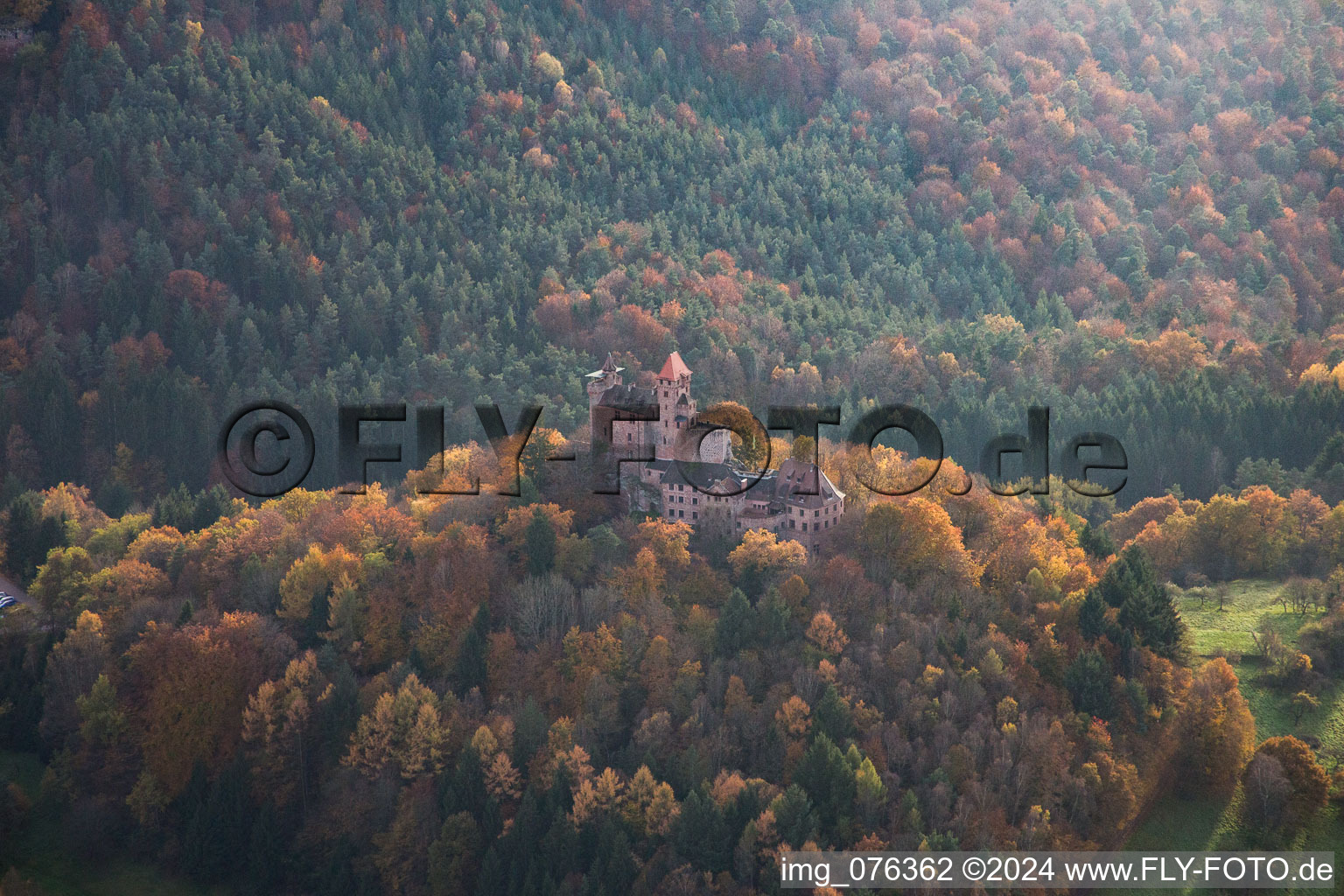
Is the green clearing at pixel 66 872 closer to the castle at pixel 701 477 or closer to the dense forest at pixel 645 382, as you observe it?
the dense forest at pixel 645 382

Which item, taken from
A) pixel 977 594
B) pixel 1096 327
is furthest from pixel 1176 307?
pixel 977 594

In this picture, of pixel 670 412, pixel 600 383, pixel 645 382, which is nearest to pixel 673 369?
pixel 670 412

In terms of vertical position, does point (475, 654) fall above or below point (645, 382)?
below

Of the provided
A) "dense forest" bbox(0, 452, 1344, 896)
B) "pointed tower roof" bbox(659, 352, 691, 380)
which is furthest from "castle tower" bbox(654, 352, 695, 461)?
"dense forest" bbox(0, 452, 1344, 896)

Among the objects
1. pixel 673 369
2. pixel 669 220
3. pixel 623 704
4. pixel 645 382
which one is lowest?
pixel 623 704

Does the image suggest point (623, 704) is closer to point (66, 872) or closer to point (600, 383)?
point (600, 383)

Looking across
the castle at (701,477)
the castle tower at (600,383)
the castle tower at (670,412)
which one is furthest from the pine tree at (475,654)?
the castle tower at (670,412)

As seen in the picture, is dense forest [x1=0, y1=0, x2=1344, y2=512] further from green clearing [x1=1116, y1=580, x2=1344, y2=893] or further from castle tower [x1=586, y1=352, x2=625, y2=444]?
castle tower [x1=586, y1=352, x2=625, y2=444]

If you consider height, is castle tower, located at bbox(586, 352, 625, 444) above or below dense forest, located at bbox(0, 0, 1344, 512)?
below
